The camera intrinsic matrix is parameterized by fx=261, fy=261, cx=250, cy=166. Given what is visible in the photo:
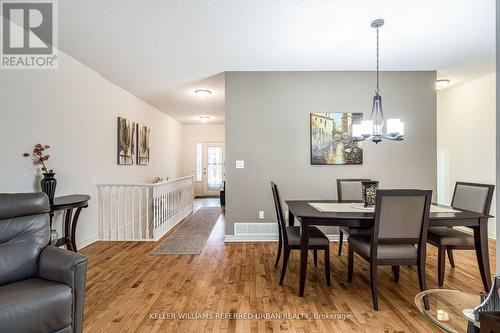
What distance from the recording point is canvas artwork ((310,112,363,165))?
400 cm

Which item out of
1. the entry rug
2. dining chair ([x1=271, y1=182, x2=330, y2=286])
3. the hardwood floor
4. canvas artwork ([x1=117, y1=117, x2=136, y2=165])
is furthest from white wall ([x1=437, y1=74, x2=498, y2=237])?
canvas artwork ([x1=117, y1=117, x2=136, y2=165])

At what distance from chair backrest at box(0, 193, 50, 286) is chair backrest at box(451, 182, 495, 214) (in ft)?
12.7

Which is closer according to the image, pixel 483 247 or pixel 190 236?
pixel 483 247

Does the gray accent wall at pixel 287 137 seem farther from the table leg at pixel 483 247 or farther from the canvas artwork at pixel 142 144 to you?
the canvas artwork at pixel 142 144

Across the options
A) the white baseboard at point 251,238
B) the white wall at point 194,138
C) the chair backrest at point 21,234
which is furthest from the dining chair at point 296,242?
the white wall at point 194,138

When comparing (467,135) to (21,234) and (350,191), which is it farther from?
(21,234)

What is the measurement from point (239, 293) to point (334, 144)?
102 inches

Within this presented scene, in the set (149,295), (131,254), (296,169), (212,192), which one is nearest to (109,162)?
(131,254)

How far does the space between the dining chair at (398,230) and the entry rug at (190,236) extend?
88.5 inches

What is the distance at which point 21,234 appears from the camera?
1830 millimetres

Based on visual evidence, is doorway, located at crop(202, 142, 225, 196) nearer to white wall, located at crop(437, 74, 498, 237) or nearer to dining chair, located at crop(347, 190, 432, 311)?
white wall, located at crop(437, 74, 498, 237)

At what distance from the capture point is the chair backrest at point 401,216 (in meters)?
2.07

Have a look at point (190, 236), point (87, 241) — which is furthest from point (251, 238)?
point (87, 241)

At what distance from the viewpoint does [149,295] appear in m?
2.38
